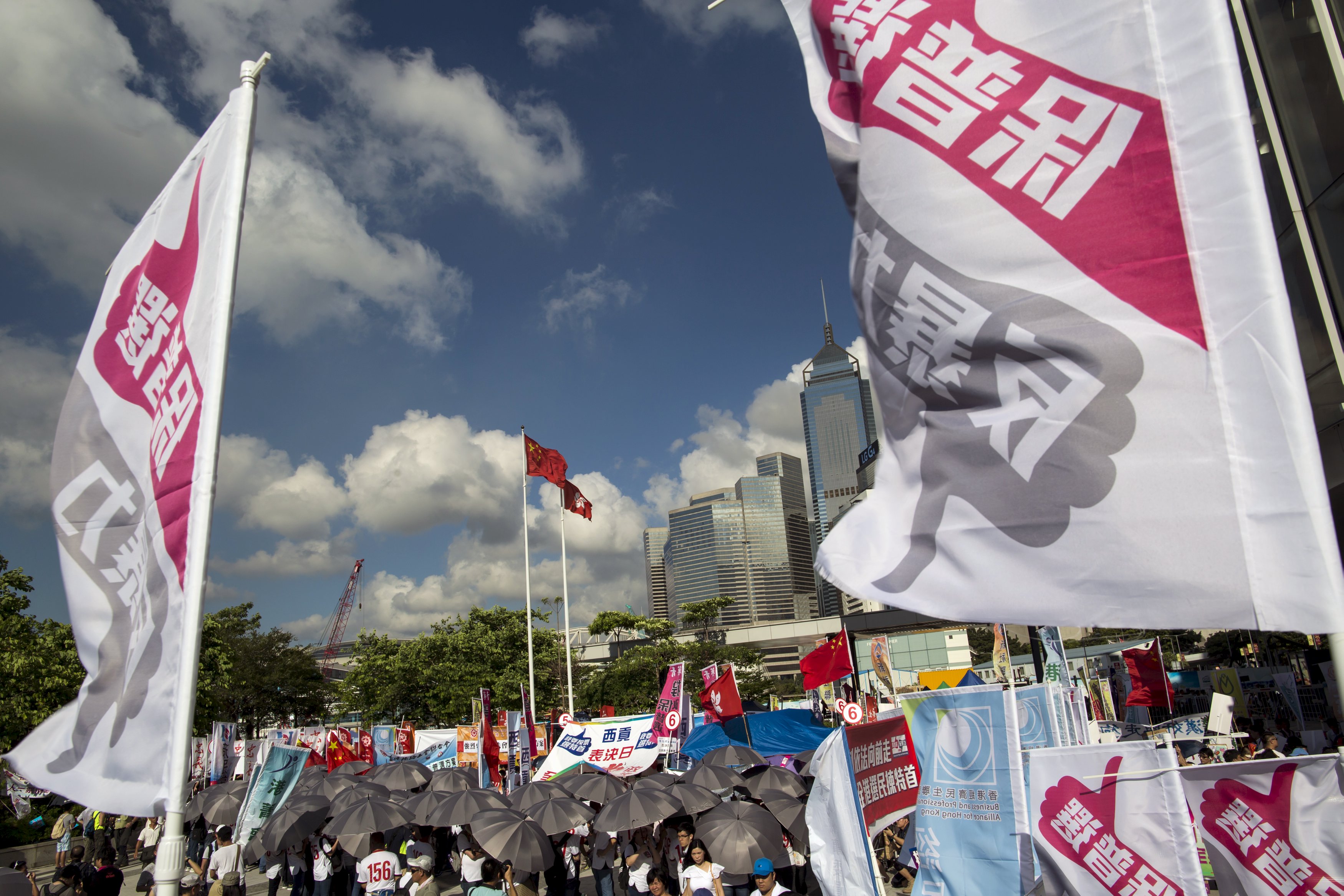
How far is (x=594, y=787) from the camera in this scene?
14258mm

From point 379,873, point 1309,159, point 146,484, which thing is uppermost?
point 1309,159

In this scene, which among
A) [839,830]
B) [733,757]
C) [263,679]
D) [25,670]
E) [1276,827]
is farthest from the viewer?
[263,679]

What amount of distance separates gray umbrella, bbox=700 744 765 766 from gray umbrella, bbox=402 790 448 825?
488 cm

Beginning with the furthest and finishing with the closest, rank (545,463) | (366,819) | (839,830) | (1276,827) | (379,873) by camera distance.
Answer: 1. (545,463)
2. (366,819)
3. (379,873)
4. (839,830)
5. (1276,827)

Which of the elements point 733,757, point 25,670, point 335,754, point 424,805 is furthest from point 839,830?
point 25,670

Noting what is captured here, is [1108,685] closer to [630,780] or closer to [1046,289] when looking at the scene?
[630,780]

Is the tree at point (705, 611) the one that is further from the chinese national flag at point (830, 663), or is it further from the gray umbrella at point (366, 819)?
the gray umbrella at point (366, 819)

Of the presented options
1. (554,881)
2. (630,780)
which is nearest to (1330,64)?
(554,881)

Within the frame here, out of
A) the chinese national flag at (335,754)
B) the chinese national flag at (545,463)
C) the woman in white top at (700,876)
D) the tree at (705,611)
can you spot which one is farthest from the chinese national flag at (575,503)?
the tree at (705,611)

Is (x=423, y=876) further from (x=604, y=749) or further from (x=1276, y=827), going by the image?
(x=1276, y=827)

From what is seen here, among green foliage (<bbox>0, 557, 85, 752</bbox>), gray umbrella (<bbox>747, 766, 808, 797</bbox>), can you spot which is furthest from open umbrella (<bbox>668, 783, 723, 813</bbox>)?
green foliage (<bbox>0, 557, 85, 752</bbox>)

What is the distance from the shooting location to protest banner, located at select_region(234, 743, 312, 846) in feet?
43.0

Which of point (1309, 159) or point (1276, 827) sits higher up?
point (1309, 159)

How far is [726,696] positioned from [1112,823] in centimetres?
1431
